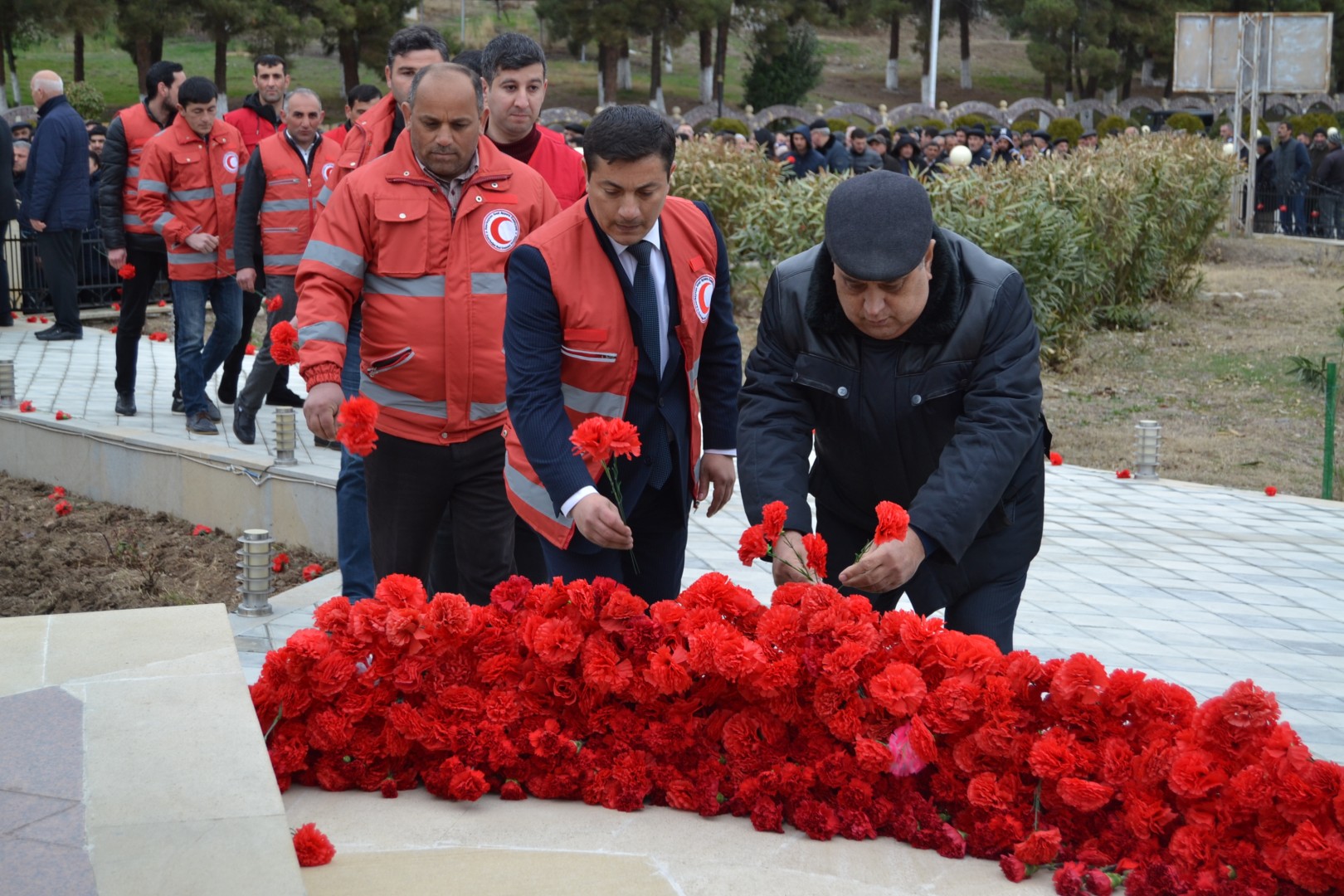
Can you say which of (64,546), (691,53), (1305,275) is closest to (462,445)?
(64,546)

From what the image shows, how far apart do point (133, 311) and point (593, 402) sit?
5690 millimetres

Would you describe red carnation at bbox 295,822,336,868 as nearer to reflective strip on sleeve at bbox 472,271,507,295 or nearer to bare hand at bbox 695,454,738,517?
bare hand at bbox 695,454,738,517

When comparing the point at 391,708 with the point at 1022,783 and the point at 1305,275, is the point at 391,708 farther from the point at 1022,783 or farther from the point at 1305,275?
the point at 1305,275

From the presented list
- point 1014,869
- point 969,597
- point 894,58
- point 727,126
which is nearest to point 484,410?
point 969,597

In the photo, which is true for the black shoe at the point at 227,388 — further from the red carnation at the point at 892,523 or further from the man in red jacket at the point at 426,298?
the red carnation at the point at 892,523

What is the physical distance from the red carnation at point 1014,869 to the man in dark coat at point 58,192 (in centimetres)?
1010

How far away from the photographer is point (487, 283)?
4141 mm

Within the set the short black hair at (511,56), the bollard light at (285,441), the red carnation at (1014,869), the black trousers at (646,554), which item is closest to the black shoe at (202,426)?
the bollard light at (285,441)

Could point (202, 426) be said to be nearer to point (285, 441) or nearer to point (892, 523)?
point (285, 441)

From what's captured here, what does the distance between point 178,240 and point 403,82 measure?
12.0ft

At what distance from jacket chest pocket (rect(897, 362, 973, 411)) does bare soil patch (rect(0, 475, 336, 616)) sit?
11.9ft

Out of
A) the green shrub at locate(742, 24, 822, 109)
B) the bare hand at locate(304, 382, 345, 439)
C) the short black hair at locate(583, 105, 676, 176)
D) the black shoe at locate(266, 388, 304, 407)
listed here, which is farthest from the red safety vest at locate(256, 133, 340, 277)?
the green shrub at locate(742, 24, 822, 109)

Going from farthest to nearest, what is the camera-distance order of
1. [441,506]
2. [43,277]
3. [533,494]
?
[43,277], [441,506], [533,494]

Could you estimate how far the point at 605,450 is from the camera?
303cm
